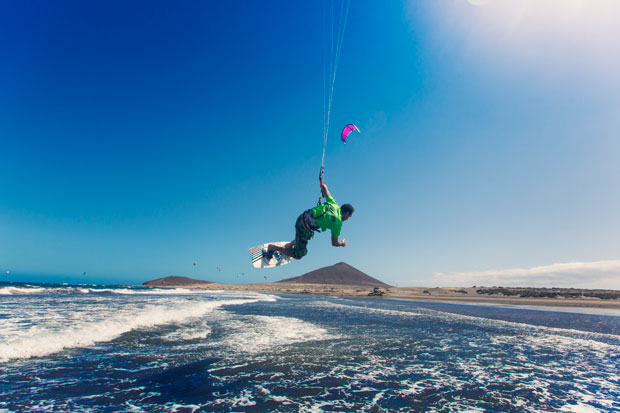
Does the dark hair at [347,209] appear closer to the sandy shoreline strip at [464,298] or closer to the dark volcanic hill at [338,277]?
the sandy shoreline strip at [464,298]

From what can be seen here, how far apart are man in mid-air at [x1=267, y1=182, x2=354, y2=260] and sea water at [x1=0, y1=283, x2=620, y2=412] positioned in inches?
117

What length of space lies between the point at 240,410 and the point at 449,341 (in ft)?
28.7

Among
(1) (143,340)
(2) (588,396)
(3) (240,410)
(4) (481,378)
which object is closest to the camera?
(3) (240,410)

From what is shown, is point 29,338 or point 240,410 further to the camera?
point 29,338

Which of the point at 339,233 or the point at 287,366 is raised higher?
the point at 339,233

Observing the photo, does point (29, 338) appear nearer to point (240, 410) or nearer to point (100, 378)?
point (100, 378)

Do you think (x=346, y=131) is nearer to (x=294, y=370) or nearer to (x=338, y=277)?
(x=294, y=370)

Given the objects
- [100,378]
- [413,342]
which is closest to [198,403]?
[100,378]

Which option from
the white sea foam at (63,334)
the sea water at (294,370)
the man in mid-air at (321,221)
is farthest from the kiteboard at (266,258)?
the white sea foam at (63,334)

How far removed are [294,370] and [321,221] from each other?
3710mm

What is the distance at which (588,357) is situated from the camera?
30.7 feet

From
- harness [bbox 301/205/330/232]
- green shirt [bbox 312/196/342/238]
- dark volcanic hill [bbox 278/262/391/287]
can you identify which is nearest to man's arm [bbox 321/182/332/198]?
green shirt [bbox 312/196/342/238]

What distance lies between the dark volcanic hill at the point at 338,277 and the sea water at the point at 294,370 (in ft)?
284

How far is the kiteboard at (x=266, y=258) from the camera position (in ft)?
35.8
